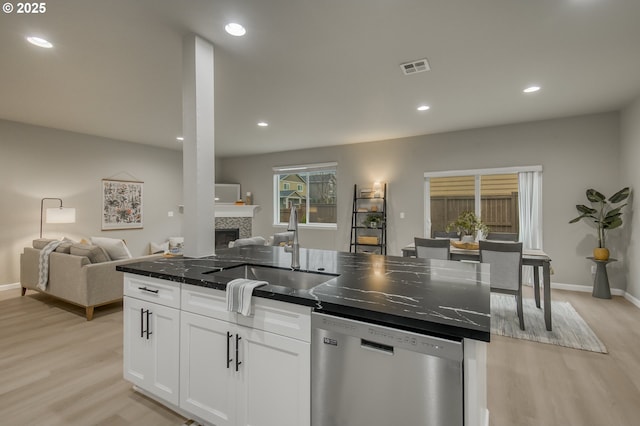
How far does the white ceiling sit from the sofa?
6.33 feet

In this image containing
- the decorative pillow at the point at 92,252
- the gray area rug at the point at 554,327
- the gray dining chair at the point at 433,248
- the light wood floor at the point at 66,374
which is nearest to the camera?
the light wood floor at the point at 66,374

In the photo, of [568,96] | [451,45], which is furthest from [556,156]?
[451,45]

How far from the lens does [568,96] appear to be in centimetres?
374

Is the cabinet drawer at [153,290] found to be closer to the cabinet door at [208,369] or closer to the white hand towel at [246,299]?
the cabinet door at [208,369]

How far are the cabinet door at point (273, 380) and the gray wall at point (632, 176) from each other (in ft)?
15.8

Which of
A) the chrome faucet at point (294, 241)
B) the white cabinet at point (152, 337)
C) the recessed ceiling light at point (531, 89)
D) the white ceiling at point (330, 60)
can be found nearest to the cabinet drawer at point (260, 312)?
the white cabinet at point (152, 337)

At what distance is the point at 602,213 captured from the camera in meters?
4.36

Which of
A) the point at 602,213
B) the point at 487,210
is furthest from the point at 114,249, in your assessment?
the point at 602,213

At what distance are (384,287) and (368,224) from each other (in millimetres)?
4624

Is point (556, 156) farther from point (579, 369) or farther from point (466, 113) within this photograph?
point (579, 369)

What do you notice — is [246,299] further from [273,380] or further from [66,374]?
[66,374]

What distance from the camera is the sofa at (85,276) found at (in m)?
3.42

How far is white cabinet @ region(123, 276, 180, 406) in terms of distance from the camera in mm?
1779

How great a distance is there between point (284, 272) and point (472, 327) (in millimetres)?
1385
